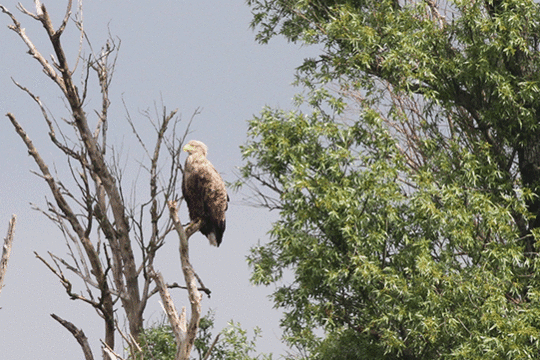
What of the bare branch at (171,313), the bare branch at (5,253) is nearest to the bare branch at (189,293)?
the bare branch at (171,313)

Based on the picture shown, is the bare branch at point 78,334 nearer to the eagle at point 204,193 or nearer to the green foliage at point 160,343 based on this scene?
the green foliage at point 160,343

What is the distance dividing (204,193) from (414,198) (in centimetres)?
279

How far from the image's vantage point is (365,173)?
10.9 meters

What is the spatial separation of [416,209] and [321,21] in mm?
3956

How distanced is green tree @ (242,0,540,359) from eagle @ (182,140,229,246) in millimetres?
826

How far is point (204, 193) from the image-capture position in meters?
10.7

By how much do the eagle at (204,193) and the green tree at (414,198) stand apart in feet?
2.71

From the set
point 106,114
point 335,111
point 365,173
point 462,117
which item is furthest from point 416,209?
point 106,114

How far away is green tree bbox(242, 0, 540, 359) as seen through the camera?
1039 cm

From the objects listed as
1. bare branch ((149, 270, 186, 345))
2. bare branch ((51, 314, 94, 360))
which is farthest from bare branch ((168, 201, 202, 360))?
bare branch ((51, 314, 94, 360))

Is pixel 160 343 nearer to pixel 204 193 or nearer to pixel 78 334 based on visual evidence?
pixel 78 334

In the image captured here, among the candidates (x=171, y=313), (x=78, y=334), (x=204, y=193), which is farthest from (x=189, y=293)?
(x=78, y=334)

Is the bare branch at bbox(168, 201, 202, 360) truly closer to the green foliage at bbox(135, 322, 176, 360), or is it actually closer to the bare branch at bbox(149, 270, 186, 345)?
the bare branch at bbox(149, 270, 186, 345)

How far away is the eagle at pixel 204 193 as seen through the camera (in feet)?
35.1
